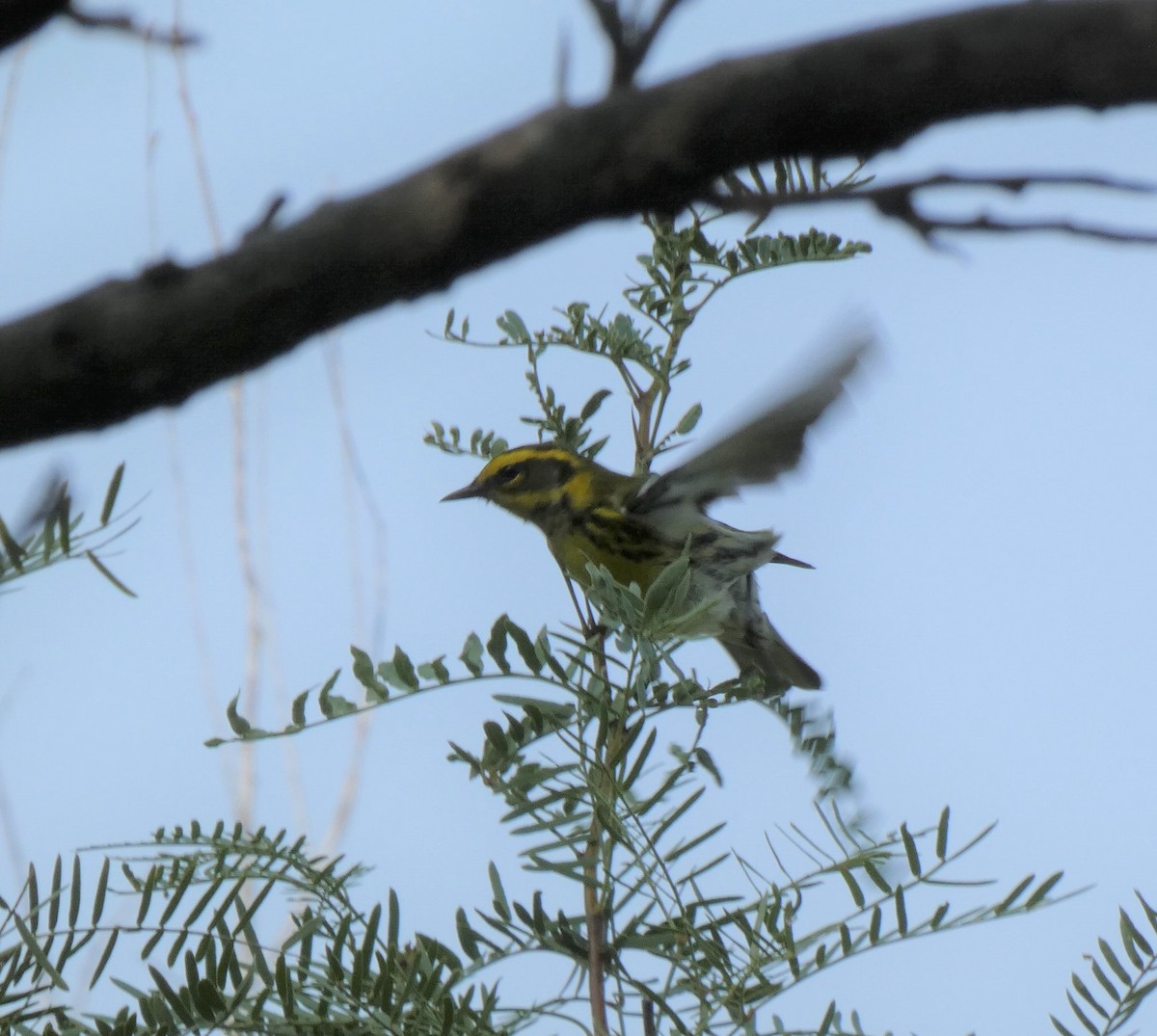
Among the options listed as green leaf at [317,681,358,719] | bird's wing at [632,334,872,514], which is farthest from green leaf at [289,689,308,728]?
bird's wing at [632,334,872,514]

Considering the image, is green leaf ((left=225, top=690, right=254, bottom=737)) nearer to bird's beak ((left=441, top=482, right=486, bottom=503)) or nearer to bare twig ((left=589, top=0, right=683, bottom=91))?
bare twig ((left=589, top=0, right=683, bottom=91))

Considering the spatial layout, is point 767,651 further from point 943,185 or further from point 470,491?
point 943,185

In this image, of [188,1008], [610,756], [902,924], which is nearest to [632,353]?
[610,756]

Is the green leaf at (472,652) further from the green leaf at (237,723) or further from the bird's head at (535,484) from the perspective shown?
the bird's head at (535,484)

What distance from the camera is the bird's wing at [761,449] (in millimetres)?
1680

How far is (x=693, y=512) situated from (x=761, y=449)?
0.28m

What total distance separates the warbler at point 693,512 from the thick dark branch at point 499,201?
659mm

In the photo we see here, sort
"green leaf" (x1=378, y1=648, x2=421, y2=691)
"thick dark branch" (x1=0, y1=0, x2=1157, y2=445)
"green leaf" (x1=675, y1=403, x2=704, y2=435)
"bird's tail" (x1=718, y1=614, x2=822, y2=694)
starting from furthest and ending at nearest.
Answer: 1. "bird's tail" (x1=718, y1=614, x2=822, y2=694)
2. "green leaf" (x1=675, y1=403, x2=704, y2=435)
3. "green leaf" (x1=378, y1=648, x2=421, y2=691)
4. "thick dark branch" (x1=0, y1=0, x2=1157, y2=445)

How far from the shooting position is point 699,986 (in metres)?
1.04

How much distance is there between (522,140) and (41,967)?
0.61 metres

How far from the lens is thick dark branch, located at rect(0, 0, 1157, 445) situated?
772 millimetres

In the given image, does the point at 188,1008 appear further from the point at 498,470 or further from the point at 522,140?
the point at 498,470

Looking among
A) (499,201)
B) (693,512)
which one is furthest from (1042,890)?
(693,512)

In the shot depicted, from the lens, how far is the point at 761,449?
1.88 meters
